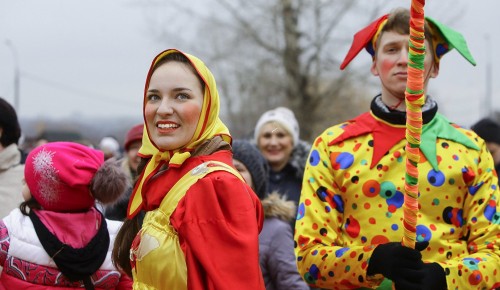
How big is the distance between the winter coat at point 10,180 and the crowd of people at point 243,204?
1036 mm

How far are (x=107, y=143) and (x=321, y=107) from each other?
15.1 m

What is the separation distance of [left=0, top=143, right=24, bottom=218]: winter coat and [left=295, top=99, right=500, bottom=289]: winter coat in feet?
7.20

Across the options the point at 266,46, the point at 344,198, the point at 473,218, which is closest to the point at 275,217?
the point at 344,198

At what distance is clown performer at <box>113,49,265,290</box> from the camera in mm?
2463

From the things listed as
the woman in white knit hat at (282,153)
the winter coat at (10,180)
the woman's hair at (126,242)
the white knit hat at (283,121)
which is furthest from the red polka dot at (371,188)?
the white knit hat at (283,121)

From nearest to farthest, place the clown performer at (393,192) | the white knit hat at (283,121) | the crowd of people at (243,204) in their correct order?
the crowd of people at (243,204)
the clown performer at (393,192)
the white knit hat at (283,121)

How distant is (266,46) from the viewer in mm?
24469

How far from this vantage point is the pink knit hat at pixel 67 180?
139 inches

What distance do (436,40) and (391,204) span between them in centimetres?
77

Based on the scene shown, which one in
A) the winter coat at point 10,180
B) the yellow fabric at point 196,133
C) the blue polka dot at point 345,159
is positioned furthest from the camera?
the winter coat at point 10,180

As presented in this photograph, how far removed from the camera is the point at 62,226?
3531 millimetres

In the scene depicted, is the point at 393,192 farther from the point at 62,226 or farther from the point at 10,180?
the point at 10,180

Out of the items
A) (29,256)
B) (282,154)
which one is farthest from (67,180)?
(282,154)

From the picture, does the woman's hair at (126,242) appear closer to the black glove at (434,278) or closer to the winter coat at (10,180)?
the black glove at (434,278)
